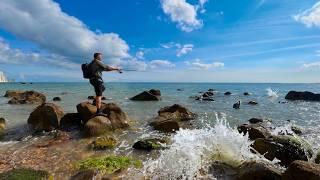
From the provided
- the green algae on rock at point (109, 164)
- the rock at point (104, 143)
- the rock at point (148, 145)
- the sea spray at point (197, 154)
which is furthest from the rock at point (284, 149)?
the rock at point (104, 143)

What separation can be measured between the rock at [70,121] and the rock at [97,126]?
1.81 meters

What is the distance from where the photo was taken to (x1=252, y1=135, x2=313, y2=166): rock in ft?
31.7

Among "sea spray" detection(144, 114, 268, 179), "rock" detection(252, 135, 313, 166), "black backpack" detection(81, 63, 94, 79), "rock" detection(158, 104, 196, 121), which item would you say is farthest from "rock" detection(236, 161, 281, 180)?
"rock" detection(158, 104, 196, 121)

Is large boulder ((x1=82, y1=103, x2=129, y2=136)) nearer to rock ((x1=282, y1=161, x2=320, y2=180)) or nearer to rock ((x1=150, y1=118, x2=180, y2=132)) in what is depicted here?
rock ((x1=150, y1=118, x2=180, y2=132))

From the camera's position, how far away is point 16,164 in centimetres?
942

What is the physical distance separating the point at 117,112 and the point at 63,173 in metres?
7.15

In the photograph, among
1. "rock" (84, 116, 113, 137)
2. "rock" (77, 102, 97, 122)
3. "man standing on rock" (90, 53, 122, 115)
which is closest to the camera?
"rock" (84, 116, 113, 137)

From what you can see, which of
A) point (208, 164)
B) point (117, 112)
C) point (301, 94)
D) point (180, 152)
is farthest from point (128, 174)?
point (301, 94)

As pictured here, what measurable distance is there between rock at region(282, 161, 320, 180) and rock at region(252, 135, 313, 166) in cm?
268

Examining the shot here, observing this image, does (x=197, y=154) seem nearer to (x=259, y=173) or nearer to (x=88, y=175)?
(x=259, y=173)

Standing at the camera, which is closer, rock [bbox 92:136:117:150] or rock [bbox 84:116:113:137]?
rock [bbox 92:136:117:150]

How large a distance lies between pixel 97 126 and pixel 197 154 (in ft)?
20.0

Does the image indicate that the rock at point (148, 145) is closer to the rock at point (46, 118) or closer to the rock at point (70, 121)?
the rock at point (70, 121)

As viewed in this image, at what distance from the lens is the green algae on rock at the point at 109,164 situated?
888cm
